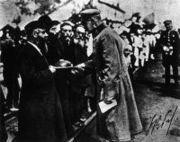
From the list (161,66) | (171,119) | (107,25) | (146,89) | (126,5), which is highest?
(126,5)

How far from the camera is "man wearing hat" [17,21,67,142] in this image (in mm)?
3502

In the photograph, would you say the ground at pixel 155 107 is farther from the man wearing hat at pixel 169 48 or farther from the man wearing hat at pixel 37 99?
the man wearing hat at pixel 37 99

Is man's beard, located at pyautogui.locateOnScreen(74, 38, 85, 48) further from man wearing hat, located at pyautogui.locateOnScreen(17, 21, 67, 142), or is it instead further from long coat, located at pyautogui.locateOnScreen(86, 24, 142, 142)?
man wearing hat, located at pyautogui.locateOnScreen(17, 21, 67, 142)

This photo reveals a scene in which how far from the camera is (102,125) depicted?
12.6 ft

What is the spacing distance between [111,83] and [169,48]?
1.15m

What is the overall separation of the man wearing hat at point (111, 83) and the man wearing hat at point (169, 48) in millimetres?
784

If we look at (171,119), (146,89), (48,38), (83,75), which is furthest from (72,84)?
(171,119)

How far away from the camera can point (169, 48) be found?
172 inches

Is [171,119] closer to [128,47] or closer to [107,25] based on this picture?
[128,47]

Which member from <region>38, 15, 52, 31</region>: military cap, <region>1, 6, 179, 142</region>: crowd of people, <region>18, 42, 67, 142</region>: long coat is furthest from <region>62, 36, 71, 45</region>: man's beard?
<region>18, 42, 67, 142</region>: long coat

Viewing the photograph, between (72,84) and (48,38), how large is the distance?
69 cm

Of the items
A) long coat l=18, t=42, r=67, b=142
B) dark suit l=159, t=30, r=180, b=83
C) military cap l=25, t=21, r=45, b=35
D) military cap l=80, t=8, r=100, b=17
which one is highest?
military cap l=80, t=8, r=100, b=17
